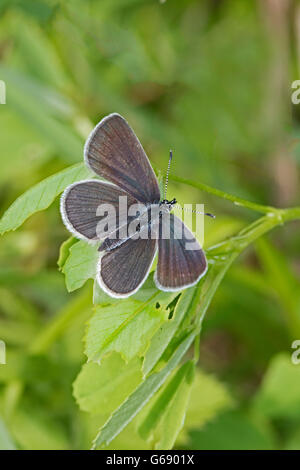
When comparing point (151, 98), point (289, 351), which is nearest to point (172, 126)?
point (151, 98)

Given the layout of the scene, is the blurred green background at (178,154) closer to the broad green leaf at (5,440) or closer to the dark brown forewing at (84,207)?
the broad green leaf at (5,440)

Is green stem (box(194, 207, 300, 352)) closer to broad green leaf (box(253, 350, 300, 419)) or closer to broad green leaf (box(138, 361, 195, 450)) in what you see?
broad green leaf (box(138, 361, 195, 450))

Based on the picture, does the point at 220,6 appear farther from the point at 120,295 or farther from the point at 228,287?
Result: the point at 120,295

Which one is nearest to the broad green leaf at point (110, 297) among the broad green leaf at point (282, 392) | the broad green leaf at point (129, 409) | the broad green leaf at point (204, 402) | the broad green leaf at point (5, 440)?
the broad green leaf at point (129, 409)

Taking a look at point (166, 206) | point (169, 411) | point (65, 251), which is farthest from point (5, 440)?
point (166, 206)

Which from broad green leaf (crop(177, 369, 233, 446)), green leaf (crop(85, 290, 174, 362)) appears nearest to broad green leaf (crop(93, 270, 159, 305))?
green leaf (crop(85, 290, 174, 362))

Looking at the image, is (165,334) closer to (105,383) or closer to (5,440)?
(105,383)
